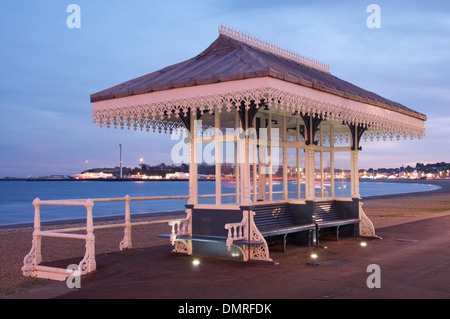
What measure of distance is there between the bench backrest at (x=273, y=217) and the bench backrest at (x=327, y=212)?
121 centimetres

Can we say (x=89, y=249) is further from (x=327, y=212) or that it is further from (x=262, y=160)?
(x=327, y=212)

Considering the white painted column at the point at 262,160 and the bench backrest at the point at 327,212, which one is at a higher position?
the white painted column at the point at 262,160

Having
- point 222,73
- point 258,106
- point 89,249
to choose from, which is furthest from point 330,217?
point 89,249

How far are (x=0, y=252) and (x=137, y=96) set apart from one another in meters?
6.93

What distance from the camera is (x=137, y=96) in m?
10.8

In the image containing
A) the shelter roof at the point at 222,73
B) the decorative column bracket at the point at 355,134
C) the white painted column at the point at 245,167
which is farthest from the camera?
the decorative column bracket at the point at 355,134

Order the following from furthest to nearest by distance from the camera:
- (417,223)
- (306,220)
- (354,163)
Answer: (417,223), (354,163), (306,220)

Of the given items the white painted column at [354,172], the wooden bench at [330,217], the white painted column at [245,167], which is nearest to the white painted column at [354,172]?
the white painted column at [354,172]

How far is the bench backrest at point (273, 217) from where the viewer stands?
35.5 feet

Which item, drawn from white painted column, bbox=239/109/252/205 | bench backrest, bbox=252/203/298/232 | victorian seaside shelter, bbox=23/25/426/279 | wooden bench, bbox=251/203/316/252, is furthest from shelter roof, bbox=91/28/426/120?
bench backrest, bbox=252/203/298/232

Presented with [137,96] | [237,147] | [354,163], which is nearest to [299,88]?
[237,147]

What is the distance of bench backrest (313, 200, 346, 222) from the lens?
13.4 m

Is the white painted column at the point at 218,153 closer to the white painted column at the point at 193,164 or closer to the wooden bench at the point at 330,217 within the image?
the white painted column at the point at 193,164

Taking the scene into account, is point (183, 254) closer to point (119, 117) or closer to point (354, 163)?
point (119, 117)
